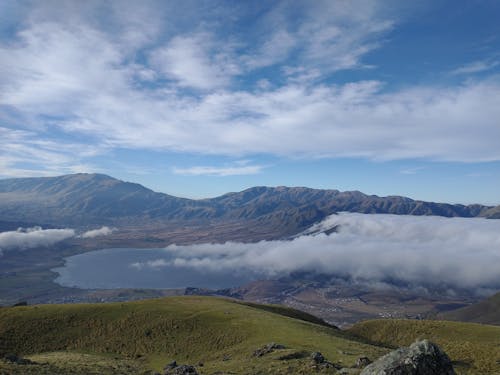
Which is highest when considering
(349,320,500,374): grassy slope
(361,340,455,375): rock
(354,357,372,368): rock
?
(361,340,455,375): rock

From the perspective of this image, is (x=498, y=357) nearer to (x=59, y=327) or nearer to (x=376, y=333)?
(x=376, y=333)

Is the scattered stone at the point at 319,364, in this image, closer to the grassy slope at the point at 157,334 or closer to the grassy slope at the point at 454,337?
the grassy slope at the point at 157,334

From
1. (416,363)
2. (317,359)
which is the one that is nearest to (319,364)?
(317,359)

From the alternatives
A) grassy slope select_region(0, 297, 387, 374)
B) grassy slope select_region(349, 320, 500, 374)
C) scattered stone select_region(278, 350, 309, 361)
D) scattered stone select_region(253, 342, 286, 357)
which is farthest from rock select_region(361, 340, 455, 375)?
scattered stone select_region(253, 342, 286, 357)

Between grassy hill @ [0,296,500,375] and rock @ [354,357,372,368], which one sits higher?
rock @ [354,357,372,368]

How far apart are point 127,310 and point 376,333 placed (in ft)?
188

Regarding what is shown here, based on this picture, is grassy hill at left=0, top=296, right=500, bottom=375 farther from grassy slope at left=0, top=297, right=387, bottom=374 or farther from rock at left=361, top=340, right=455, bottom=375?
rock at left=361, top=340, right=455, bottom=375

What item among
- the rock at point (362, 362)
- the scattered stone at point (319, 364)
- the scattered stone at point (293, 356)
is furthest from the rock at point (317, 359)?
the rock at point (362, 362)

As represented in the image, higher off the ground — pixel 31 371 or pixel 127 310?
pixel 31 371

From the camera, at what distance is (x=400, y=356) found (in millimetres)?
20844

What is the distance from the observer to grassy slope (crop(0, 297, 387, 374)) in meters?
51.9

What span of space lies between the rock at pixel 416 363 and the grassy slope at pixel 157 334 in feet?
80.0

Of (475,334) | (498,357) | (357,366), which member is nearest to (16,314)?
(357,366)

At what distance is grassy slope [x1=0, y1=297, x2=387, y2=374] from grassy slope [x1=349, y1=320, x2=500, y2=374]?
10936mm
